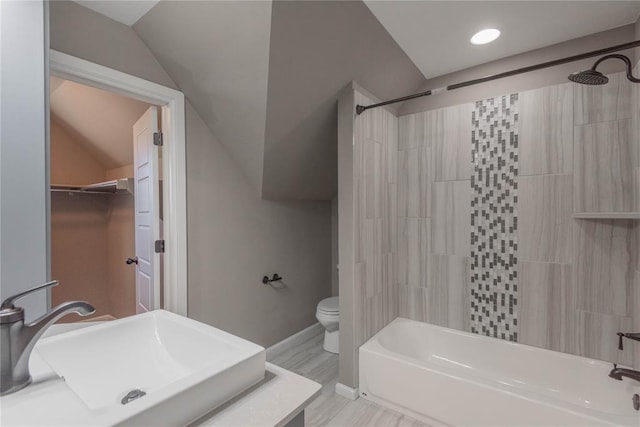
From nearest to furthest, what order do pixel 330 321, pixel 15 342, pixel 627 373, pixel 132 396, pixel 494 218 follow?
1. pixel 15 342
2. pixel 132 396
3. pixel 627 373
4. pixel 494 218
5. pixel 330 321

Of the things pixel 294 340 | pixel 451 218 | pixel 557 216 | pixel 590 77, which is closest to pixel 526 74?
pixel 590 77

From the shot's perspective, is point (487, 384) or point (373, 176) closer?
point (487, 384)

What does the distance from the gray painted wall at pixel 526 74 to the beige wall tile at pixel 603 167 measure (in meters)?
0.37

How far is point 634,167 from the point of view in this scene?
173 centimetres

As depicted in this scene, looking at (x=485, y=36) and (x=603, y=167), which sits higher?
(x=485, y=36)

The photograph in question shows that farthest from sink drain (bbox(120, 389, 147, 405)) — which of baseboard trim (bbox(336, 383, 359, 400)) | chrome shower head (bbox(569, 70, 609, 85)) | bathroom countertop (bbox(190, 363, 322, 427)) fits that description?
chrome shower head (bbox(569, 70, 609, 85))

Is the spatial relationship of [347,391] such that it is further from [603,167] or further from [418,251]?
[603,167]

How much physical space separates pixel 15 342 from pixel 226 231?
151 cm

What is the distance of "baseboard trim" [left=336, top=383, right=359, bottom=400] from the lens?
6.84 ft

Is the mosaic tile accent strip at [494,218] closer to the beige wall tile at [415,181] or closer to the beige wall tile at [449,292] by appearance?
the beige wall tile at [449,292]

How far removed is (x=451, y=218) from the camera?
237cm

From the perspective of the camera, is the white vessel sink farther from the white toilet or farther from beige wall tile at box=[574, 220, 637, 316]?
beige wall tile at box=[574, 220, 637, 316]

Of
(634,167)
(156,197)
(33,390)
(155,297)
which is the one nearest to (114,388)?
(33,390)

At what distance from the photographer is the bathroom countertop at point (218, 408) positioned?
67 cm
